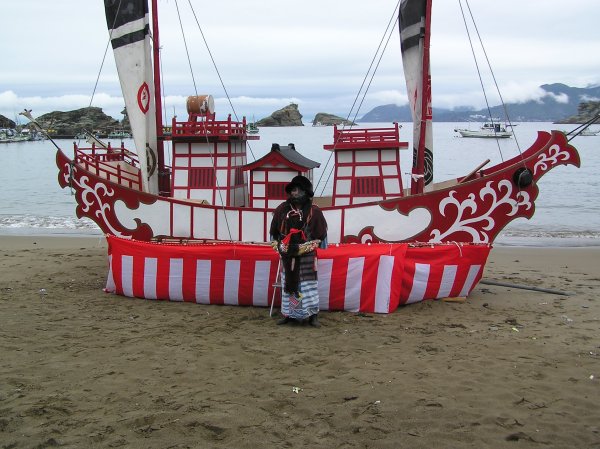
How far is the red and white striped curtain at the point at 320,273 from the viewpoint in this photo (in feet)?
25.7

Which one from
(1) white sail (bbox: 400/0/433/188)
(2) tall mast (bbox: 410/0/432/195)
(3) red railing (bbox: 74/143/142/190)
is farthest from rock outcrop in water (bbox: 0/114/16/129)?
(2) tall mast (bbox: 410/0/432/195)

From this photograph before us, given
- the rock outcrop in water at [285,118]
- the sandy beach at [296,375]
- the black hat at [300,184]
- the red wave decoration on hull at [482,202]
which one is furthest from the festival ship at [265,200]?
the rock outcrop in water at [285,118]

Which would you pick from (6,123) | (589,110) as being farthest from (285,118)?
(589,110)

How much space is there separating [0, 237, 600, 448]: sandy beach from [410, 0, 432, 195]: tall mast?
2108 millimetres

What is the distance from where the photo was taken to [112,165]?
1106cm

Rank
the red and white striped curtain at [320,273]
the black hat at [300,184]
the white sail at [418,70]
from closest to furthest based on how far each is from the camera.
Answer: the black hat at [300,184]
the red and white striped curtain at [320,273]
the white sail at [418,70]

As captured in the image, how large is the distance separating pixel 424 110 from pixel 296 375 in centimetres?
561

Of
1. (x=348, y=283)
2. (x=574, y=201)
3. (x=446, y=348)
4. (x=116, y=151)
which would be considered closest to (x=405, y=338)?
(x=446, y=348)

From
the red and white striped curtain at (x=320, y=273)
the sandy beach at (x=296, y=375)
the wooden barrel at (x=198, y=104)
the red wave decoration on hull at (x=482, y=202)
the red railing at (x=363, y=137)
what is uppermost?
the wooden barrel at (x=198, y=104)

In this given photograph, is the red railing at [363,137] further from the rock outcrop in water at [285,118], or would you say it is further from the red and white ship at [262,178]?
the rock outcrop in water at [285,118]

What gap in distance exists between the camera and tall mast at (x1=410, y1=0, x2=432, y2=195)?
31.0ft

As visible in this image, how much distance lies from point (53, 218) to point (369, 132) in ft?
54.7

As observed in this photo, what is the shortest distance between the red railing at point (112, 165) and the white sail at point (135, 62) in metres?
0.43

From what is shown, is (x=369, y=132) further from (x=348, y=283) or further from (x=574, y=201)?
(x=574, y=201)
